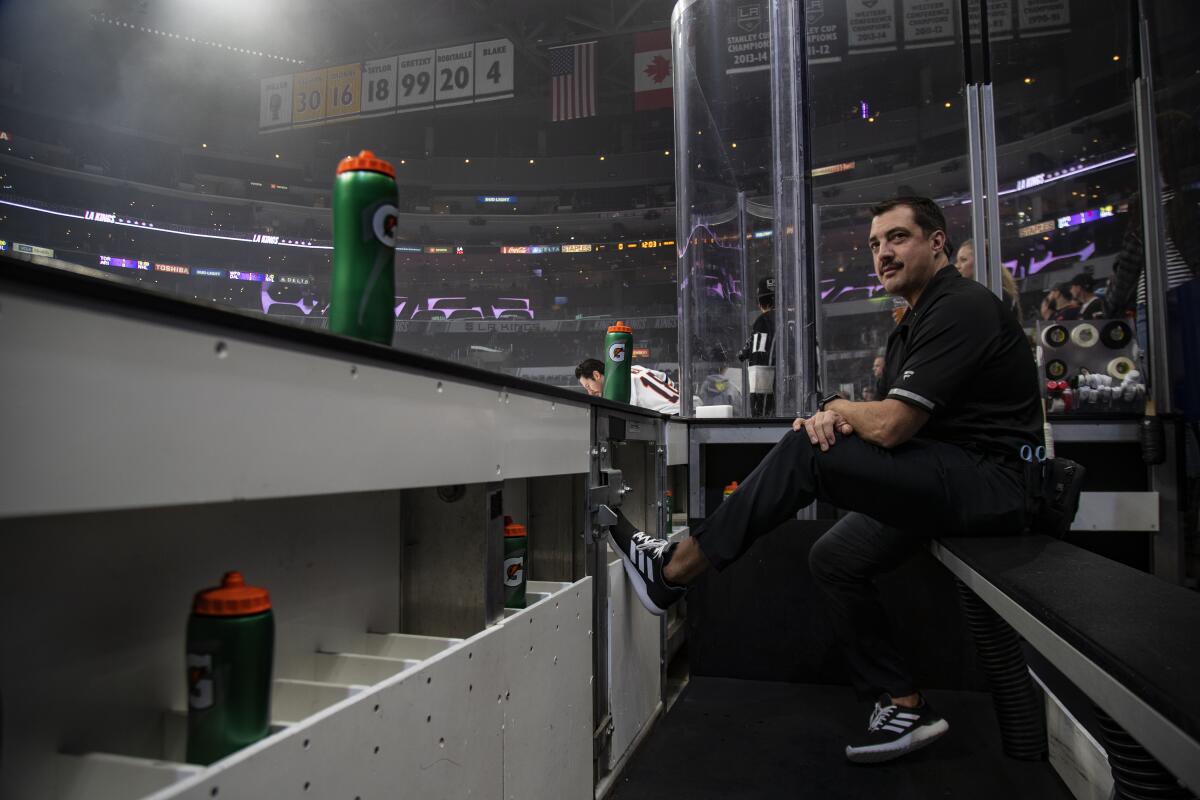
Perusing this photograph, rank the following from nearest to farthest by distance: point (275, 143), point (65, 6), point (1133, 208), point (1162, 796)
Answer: point (1162, 796), point (1133, 208), point (65, 6), point (275, 143)

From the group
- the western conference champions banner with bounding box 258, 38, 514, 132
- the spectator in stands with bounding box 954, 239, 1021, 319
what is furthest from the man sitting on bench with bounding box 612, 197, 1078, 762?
the western conference champions banner with bounding box 258, 38, 514, 132

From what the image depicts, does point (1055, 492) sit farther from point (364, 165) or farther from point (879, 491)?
point (364, 165)

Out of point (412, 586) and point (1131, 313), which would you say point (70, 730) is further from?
point (1131, 313)

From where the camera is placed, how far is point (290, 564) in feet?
3.28

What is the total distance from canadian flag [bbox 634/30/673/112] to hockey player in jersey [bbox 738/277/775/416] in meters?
8.05

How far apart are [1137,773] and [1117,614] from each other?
35 cm

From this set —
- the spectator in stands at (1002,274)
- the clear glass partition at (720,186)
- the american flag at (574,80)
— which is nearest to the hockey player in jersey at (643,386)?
the clear glass partition at (720,186)

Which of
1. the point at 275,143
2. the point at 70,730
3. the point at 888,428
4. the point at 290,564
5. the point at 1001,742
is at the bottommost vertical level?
the point at 1001,742

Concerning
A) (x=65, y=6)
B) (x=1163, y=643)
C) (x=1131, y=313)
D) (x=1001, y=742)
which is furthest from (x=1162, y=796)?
(x=65, y=6)

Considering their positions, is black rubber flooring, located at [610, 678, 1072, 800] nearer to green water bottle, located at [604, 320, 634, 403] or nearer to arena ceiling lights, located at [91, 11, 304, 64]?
green water bottle, located at [604, 320, 634, 403]

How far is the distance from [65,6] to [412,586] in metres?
13.8

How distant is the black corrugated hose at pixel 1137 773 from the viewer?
993 mm

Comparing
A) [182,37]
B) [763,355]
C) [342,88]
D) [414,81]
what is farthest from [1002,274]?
[182,37]

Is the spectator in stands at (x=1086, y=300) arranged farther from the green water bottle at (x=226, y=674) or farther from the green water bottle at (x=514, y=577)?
the green water bottle at (x=226, y=674)
